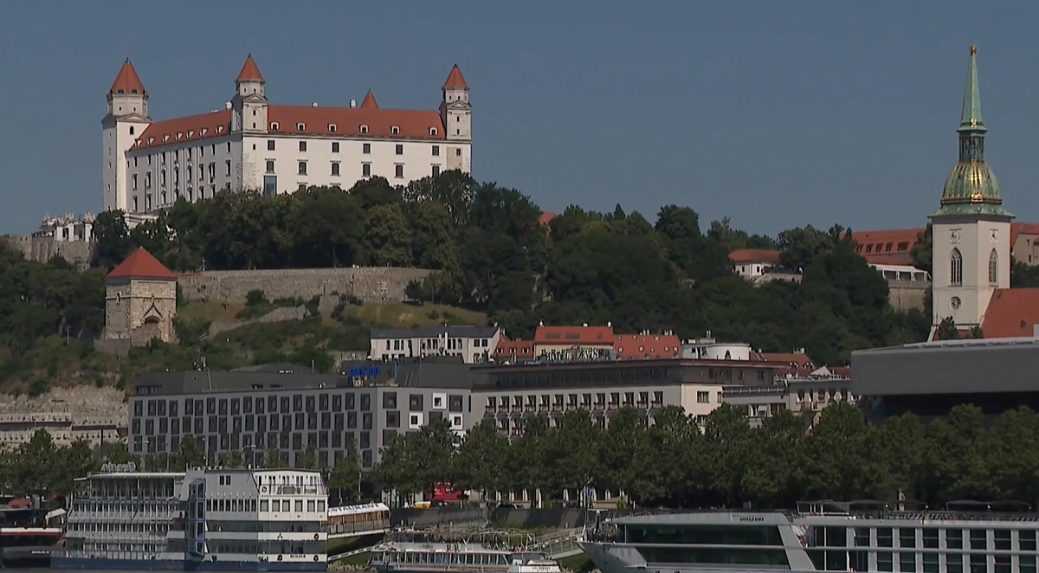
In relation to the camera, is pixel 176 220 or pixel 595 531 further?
pixel 176 220

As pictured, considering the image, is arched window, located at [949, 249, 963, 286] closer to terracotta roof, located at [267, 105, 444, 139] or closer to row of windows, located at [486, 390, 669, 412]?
row of windows, located at [486, 390, 669, 412]

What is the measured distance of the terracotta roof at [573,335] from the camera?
163000mm

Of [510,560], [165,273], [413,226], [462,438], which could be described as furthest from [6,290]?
[510,560]

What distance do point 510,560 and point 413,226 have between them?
251 ft

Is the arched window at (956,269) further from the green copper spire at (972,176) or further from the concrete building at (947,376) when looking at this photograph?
the concrete building at (947,376)

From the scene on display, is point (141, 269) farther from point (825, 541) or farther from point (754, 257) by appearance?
point (825, 541)

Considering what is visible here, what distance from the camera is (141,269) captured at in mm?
179875

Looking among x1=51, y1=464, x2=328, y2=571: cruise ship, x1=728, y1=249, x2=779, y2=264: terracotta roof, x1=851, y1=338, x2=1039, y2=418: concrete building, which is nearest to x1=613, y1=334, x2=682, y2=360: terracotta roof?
x1=728, y1=249, x2=779, y2=264: terracotta roof

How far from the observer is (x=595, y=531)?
10662cm

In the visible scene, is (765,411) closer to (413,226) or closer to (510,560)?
(510,560)

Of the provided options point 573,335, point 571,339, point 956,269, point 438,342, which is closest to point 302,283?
point 438,342

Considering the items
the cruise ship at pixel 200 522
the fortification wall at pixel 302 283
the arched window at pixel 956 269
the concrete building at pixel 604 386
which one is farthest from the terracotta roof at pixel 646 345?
the cruise ship at pixel 200 522

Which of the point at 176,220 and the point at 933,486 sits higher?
the point at 176,220

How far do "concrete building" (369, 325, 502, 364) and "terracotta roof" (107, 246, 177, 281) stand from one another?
1863 cm
